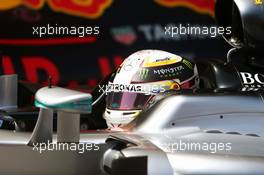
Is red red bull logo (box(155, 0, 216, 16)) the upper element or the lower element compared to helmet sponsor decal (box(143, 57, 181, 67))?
upper

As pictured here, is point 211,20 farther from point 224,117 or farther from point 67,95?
point 67,95

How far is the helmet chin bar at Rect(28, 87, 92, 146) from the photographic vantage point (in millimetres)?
1235

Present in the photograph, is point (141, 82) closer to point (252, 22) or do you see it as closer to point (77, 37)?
point (252, 22)

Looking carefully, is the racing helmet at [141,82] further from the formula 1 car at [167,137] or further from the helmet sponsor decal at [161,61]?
the formula 1 car at [167,137]

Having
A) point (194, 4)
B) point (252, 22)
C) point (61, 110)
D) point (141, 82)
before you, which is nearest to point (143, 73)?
point (141, 82)

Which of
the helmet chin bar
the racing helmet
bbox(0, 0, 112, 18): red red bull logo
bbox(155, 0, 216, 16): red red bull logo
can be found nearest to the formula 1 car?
the helmet chin bar

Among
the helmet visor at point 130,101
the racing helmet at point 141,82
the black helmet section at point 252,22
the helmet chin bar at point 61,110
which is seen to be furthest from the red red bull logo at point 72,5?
the helmet chin bar at point 61,110

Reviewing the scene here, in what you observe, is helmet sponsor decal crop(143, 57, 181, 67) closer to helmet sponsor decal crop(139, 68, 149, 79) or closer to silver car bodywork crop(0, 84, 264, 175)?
helmet sponsor decal crop(139, 68, 149, 79)

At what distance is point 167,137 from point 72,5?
3416 mm

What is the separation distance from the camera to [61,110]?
1.24 m

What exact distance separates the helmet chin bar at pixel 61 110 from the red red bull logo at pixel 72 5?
10.8 feet

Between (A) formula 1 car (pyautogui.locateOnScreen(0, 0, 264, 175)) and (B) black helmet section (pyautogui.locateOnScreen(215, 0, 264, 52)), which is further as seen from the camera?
(B) black helmet section (pyautogui.locateOnScreen(215, 0, 264, 52))

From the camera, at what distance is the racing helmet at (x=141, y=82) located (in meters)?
2.57

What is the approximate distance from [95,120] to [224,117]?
1471mm
